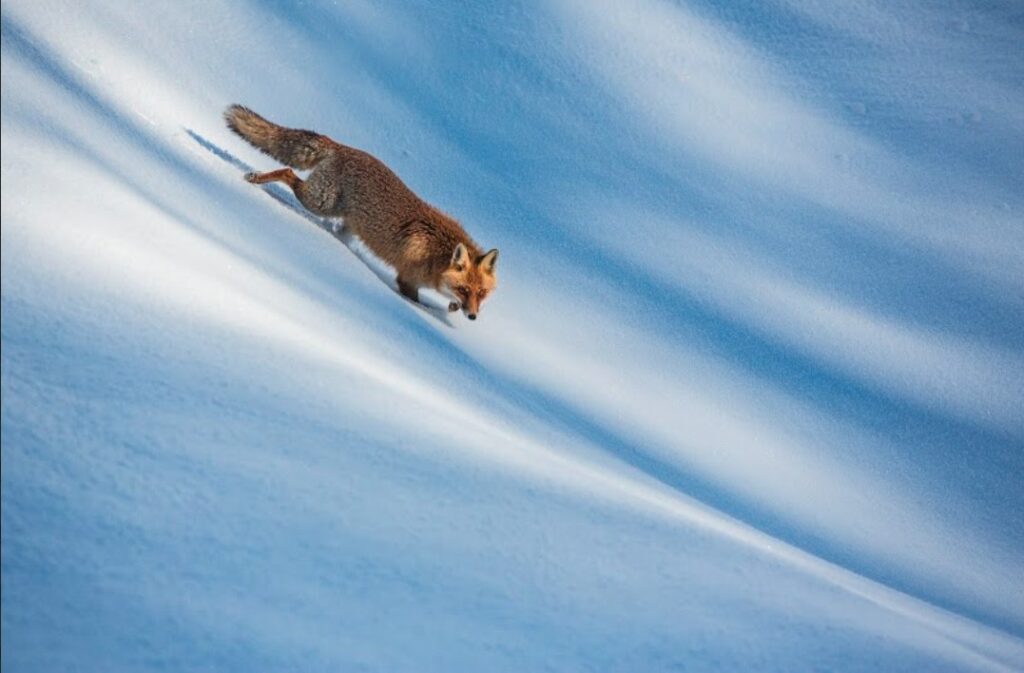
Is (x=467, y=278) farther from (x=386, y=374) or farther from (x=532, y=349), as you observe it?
(x=386, y=374)

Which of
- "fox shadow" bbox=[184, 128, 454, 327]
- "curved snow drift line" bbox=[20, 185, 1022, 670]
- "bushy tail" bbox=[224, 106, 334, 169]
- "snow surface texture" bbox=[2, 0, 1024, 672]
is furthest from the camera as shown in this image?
"bushy tail" bbox=[224, 106, 334, 169]

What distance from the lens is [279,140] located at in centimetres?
525

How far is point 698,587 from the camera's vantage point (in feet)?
9.71

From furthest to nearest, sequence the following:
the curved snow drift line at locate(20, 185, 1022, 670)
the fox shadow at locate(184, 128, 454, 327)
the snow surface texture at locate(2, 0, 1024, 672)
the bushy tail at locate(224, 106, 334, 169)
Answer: the bushy tail at locate(224, 106, 334, 169)
the fox shadow at locate(184, 128, 454, 327)
the curved snow drift line at locate(20, 185, 1022, 670)
the snow surface texture at locate(2, 0, 1024, 672)

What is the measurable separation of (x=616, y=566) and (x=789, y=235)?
3.83 m

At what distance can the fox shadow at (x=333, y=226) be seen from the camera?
4941 millimetres

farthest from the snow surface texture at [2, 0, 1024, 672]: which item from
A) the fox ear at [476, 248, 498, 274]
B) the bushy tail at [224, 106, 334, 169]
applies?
the fox ear at [476, 248, 498, 274]

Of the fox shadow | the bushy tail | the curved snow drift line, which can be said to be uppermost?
the bushy tail

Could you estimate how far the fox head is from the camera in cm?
496

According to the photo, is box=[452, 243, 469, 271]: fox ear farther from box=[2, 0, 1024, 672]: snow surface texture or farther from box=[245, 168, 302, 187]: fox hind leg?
box=[245, 168, 302, 187]: fox hind leg

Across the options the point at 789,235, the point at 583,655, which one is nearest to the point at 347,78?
the point at 789,235

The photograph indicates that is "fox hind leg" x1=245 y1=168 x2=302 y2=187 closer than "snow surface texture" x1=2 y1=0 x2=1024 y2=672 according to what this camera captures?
No

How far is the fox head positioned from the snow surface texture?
199mm

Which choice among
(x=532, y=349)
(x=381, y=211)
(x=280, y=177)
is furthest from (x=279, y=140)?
(x=532, y=349)
